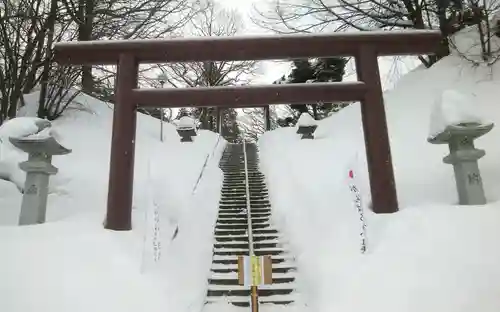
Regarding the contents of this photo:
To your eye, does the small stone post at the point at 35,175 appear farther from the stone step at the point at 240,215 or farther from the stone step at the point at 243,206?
the stone step at the point at 243,206

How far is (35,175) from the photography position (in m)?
7.17

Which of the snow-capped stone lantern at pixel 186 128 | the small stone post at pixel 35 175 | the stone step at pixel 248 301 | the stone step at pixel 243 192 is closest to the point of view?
the stone step at pixel 248 301

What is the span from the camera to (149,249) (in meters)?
7.02

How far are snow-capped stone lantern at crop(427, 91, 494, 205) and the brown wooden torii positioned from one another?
102cm

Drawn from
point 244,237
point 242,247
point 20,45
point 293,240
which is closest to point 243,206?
point 244,237

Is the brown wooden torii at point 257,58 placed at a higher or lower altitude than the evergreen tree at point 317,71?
lower

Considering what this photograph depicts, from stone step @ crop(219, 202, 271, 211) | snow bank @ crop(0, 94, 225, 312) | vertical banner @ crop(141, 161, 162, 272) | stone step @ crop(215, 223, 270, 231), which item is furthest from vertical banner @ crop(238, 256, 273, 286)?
stone step @ crop(219, 202, 271, 211)

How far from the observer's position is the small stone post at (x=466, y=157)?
7105 millimetres

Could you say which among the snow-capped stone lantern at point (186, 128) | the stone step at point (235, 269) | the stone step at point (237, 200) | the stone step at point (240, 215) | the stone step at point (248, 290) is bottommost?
the stone step at point (248, 290)

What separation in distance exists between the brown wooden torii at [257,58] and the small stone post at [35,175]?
3.97ft

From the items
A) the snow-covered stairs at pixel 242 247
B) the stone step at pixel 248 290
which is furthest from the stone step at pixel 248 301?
the stone step at pixel 248 290

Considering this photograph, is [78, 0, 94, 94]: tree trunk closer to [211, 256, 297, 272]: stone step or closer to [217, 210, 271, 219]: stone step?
[217, 210, 271, 219]: stone step

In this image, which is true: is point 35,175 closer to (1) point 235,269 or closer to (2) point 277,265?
(1) point 235,269

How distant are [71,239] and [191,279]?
2.07m
